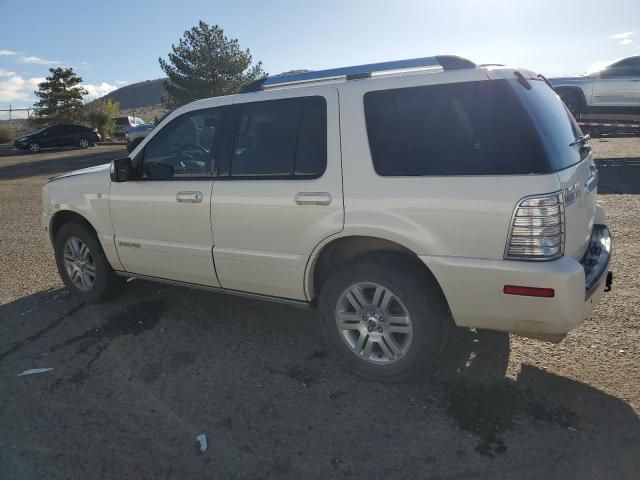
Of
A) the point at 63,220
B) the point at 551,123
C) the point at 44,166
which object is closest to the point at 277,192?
the point at 551,123

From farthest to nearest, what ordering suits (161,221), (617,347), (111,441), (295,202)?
(161,221)
(617,347)
(295,202)
(111,441)

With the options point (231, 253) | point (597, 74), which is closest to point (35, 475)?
point (231, 253)

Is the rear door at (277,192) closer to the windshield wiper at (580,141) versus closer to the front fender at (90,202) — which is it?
the front fender at (90,202)

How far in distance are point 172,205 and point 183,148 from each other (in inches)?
19.7

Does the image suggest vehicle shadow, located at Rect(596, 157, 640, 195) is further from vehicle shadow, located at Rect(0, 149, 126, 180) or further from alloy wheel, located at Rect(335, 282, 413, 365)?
vehicle shadow, located at Rect(0, 149, 126, 180)

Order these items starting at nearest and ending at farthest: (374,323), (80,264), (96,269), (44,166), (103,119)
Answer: (374,323), (96,269), (80,264), (44,166), (103,119)

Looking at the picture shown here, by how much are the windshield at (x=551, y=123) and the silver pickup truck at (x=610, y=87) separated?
36.4ft

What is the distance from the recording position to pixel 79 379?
352 cm

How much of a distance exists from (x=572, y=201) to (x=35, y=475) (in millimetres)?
3251

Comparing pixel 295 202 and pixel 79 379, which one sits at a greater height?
pixel 295 202

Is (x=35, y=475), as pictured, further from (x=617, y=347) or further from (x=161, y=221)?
(x=617, y=347)

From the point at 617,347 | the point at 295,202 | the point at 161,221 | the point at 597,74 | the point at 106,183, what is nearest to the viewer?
the point at 295,202

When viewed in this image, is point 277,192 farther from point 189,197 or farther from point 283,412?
point 283,412

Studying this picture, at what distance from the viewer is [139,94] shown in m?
167
